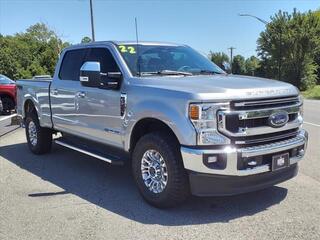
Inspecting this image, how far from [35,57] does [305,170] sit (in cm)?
7394

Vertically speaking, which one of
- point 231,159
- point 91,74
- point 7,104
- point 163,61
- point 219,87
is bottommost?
point 7,104

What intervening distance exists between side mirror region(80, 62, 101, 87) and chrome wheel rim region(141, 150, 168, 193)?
1229 millimetres

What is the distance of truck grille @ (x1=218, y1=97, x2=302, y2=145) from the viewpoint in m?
4.90

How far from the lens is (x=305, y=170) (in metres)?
7.18

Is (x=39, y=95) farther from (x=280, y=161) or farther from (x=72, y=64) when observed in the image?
(x=280, y=161)

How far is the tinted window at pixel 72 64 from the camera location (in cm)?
744

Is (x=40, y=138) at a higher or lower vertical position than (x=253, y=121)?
lower

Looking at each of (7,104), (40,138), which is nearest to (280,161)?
(40,138)

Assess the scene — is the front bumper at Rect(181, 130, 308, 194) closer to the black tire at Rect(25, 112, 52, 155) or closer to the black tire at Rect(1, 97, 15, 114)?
the black tire at Rect(25, 112, 52, 155)

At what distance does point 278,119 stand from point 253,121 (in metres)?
0.37

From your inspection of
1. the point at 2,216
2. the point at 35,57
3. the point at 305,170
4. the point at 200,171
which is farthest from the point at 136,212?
the point at 35,57

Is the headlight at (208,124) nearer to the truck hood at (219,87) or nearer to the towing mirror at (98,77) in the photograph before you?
the truck hood at (219,87)

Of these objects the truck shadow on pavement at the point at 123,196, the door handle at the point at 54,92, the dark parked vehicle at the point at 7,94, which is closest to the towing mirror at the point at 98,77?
the truck shadow on pavement at the point at 123,196

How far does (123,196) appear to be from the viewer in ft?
19.8
